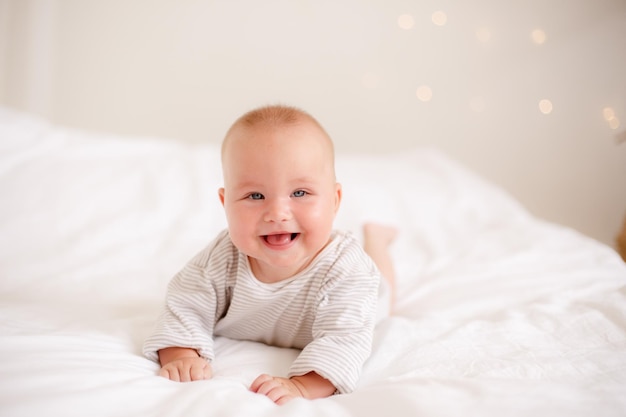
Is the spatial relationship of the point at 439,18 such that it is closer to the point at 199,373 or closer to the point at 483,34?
the point at 483,34

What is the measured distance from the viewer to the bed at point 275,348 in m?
0.78

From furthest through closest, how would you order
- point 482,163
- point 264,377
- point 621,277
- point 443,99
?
point 443,99, point 482,163, point 621,277, point 264,377

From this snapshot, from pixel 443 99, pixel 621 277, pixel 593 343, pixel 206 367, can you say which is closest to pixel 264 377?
pixel 206 367

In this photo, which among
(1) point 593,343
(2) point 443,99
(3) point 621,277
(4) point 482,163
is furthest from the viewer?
(2) point 443,99

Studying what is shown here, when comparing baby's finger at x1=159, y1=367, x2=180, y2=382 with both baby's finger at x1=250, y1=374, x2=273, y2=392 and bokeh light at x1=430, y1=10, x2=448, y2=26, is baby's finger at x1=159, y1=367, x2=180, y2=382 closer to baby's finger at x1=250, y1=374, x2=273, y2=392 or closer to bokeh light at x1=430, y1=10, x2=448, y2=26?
baby's finger at x1=250, y1=374, x2=273, y2=392

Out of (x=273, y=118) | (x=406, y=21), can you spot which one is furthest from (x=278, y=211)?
(x=406, y=21)

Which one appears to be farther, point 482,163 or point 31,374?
point 482,163

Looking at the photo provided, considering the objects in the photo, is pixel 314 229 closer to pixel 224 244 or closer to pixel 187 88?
pixel 224 244

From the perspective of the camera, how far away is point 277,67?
2.66 m

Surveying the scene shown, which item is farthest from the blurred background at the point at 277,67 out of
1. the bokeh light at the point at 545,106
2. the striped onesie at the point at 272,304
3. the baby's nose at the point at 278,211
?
the baby's nose at the point at 278,211

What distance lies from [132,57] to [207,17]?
0.41m

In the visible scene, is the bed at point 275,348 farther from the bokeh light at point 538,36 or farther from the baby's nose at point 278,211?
the bokeh light at point 538,36

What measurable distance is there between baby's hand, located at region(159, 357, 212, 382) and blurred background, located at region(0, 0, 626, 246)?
1.66 m

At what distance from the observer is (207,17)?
261cm
